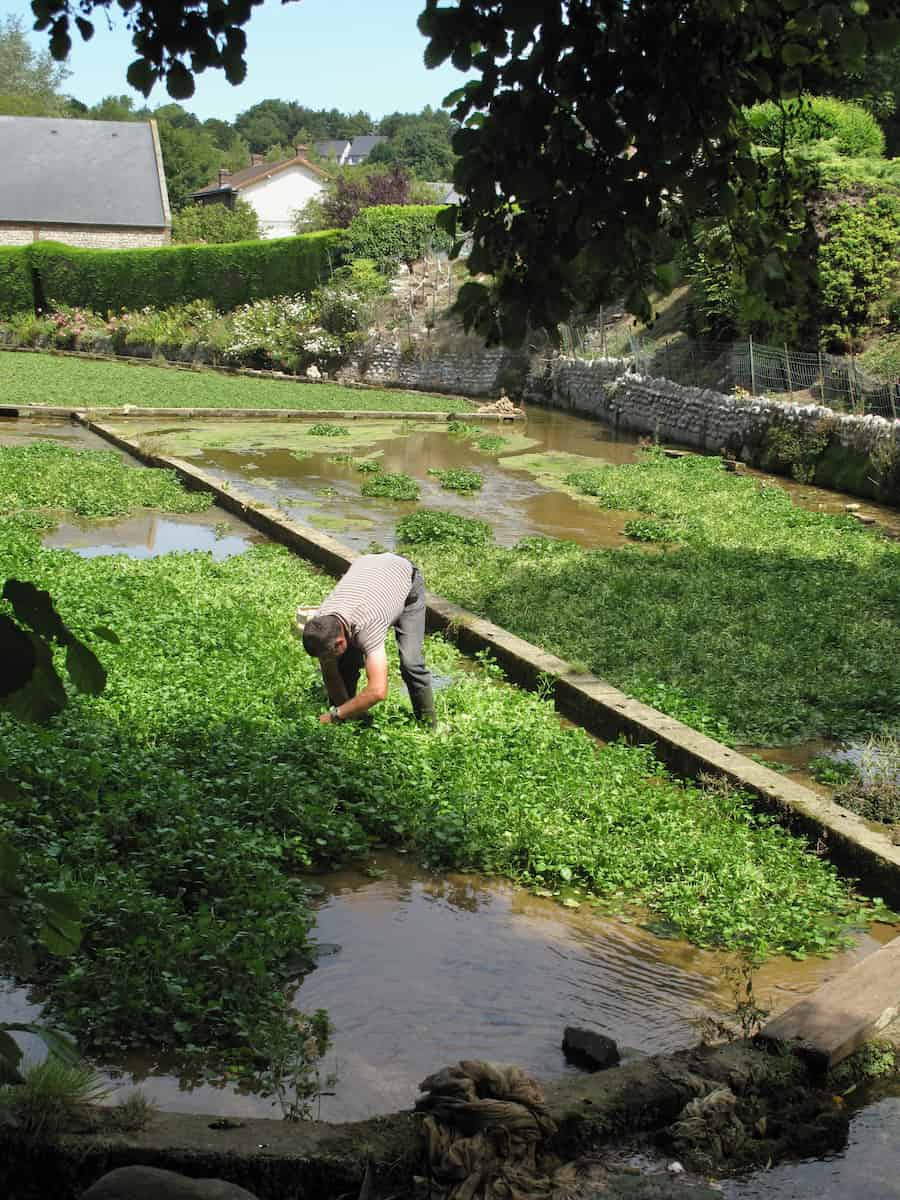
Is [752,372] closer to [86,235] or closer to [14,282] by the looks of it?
[14,282]

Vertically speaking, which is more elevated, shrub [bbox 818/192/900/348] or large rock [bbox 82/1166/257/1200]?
shrub [bbox 818/192/900/348]

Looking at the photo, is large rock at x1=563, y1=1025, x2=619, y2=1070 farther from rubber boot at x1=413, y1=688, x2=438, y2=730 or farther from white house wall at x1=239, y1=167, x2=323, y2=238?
white house wall at x1=239, y1=167, x2=323, y2=238

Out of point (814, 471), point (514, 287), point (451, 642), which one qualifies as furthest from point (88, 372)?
point (514, 287)

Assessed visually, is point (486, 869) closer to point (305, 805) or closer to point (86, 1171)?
point (305, 805)

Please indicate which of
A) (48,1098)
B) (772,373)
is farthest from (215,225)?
(48,1098)

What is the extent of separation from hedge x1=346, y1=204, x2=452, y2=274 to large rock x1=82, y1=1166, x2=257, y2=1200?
38600mm

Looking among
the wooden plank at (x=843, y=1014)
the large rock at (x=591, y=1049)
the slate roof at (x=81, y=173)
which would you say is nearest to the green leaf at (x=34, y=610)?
the large rock at (x=591, y=1049)

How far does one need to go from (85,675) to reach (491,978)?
10.5ft

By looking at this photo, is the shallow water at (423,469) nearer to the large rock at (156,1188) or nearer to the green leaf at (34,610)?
the large rock at (156,1188)

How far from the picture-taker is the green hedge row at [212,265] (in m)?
40.2

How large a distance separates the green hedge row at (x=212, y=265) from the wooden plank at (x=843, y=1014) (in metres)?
37.0

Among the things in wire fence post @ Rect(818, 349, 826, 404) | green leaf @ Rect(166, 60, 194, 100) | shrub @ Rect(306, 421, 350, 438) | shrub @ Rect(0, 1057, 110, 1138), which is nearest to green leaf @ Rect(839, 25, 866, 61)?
green leaf @ Rect(166, 60, 194, 100)

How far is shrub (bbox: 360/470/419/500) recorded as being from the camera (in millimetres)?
17375

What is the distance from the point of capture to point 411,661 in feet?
25.4
